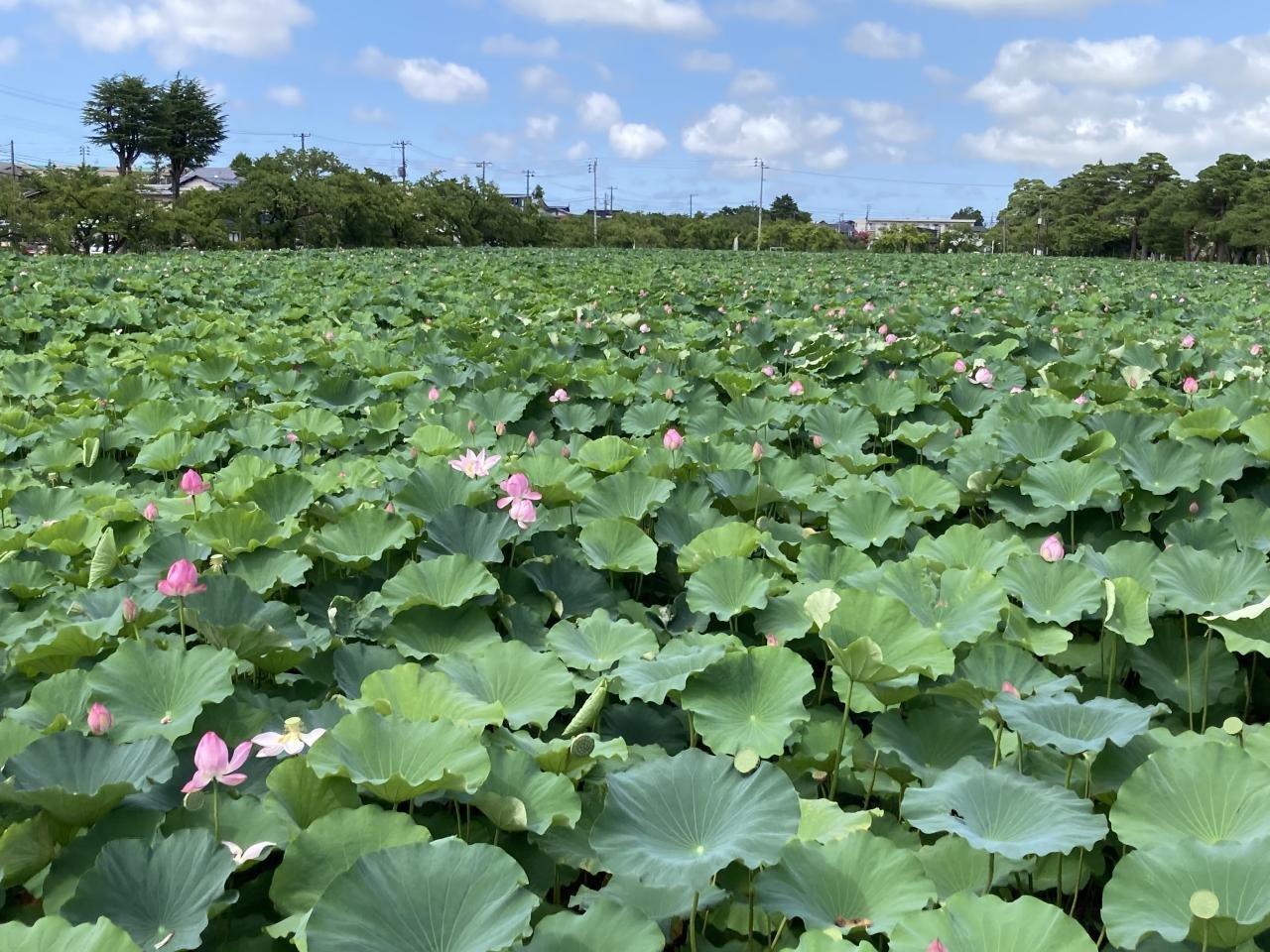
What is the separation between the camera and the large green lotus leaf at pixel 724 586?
194 cm

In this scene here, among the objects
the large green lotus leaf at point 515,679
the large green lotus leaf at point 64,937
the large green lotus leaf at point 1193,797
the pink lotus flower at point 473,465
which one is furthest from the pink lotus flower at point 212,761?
the pink lotus flower at point 473,465

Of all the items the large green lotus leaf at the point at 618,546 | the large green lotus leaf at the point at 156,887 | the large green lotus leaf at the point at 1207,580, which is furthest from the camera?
the large green lotus leaf at the point at 618,546

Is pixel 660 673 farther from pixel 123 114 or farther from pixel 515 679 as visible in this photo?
pixel 123 114

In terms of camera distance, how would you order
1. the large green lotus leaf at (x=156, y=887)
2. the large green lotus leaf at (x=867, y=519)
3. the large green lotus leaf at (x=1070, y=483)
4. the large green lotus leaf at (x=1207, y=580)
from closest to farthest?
the large green lotus leaf at (x=156, y=887), the large green lotus leaf at (x=1207, y=580), the large green lotus leaf at (x=867, y=519), the large green lotus leaf at (x=1070, y=483)

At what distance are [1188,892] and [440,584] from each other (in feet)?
4.36

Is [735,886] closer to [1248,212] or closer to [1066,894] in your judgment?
[1066,894]

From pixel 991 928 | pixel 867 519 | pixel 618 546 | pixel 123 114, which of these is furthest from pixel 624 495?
pixel 123 114

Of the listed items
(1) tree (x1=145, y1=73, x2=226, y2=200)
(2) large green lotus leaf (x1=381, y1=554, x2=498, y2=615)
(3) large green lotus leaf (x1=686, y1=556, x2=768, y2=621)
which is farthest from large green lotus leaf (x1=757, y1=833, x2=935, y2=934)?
(1) tree (x1=145, y1=73, x2=226, y2=200)

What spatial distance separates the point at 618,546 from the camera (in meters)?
2.23

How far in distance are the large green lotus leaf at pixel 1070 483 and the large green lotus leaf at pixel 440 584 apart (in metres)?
1.53

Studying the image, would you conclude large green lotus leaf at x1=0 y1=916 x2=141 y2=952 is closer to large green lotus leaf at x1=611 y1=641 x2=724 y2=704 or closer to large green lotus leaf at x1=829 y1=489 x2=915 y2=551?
large green lotus leaf at x1=611 y1=641 x2=724 y2=704

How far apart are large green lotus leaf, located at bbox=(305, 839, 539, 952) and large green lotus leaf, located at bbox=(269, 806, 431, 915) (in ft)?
0.37

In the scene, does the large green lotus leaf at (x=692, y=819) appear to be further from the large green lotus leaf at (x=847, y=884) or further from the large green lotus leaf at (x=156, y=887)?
the large green lotus leaf at (x=156, y=887)

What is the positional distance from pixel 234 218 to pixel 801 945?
38097mm
